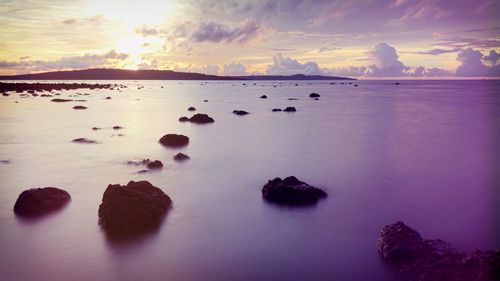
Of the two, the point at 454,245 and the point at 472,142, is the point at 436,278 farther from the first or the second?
the point at 472,142

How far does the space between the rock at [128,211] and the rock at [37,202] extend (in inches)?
88.1

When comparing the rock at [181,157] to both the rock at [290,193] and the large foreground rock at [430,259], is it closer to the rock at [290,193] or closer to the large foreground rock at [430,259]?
the rock at [290,193]

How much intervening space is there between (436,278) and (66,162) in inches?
783

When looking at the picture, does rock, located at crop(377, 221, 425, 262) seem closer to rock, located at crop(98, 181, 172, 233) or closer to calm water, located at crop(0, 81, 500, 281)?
calm water, located at crop(0, 81, 500, 281)

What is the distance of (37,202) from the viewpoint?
14.2 metres

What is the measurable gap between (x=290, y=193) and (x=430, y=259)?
625 cm

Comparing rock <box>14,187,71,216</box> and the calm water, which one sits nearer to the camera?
the calm water

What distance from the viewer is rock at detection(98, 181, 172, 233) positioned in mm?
12633

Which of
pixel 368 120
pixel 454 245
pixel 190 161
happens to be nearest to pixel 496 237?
pixel 454 245

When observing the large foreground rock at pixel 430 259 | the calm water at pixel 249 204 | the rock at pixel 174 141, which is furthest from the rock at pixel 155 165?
the large foreground rock at pixel 430 259

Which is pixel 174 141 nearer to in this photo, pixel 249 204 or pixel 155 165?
pixel 155 165

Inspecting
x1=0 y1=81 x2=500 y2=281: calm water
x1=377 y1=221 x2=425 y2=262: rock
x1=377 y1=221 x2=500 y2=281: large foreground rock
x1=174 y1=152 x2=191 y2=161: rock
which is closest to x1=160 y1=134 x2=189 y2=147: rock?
x1=0 y1=81 x2=500 y2=281: calm water

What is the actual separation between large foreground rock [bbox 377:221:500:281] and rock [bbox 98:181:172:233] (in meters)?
6.88

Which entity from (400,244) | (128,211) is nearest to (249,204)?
(128,211)
